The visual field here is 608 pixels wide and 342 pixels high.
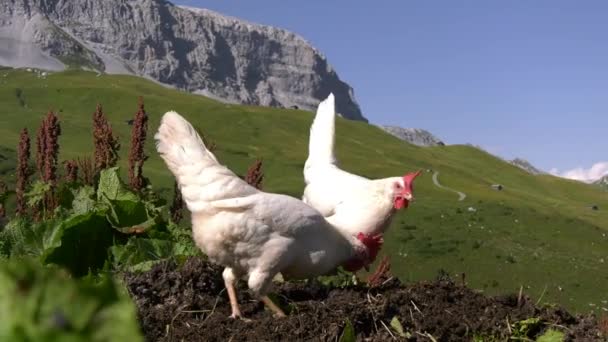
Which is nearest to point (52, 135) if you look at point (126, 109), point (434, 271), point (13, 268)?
point (13, 268)

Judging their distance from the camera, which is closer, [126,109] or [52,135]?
[52,135]

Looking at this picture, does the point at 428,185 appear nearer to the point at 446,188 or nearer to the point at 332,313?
the point at 446,188

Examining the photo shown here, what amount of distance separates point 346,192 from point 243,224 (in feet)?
7.98

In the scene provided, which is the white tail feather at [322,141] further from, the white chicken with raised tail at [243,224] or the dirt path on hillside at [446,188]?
the dirt path on hillside at [446,188]

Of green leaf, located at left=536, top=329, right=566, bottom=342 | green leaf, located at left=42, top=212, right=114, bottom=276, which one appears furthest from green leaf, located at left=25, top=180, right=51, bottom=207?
green leaf, located at left=536, top=329, right=566, bottom=342

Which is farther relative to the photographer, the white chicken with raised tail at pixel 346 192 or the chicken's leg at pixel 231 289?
the white chicken with raised tail at pixel 346 192

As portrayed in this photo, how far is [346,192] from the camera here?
22.0ft

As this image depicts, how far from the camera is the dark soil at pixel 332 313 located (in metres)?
3.35

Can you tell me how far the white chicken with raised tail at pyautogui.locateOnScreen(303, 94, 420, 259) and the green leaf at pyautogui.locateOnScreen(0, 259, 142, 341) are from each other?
467cm

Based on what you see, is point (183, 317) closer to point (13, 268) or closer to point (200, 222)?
point (200, 222)

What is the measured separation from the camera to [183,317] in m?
3.64

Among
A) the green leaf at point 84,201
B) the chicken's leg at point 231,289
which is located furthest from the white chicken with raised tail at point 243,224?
the green leaf at point 84,201

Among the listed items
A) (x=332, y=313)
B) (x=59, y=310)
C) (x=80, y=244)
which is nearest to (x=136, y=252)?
(x=80, y=244)

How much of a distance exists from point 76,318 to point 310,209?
4.25 meters
